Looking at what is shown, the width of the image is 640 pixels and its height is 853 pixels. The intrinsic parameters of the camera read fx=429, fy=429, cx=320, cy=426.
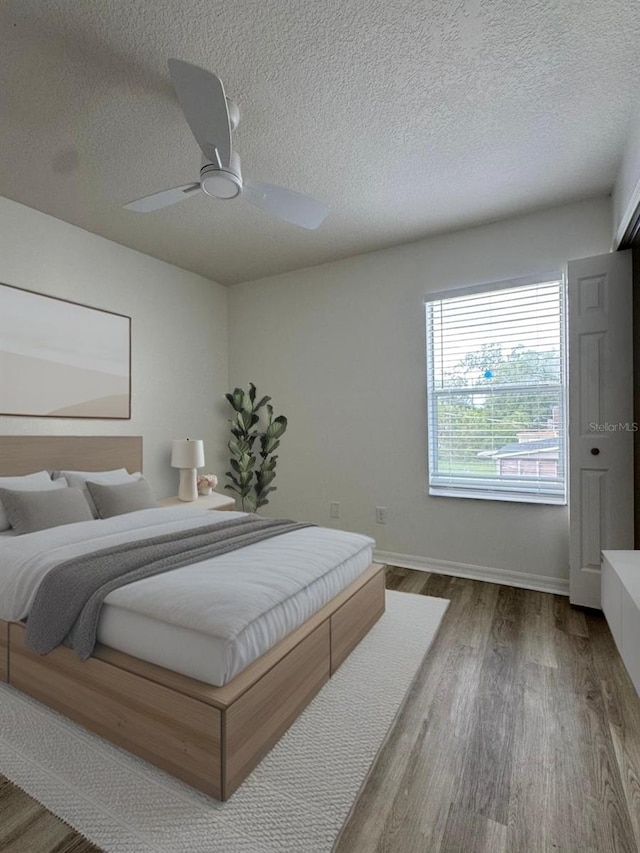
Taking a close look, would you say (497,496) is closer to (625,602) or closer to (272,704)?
(625,602)

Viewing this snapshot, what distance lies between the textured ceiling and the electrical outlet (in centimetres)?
238

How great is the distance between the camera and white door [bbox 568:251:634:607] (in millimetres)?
2664

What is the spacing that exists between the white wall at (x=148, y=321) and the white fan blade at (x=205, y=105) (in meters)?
1.90

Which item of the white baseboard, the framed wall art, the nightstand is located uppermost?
the framed wall art

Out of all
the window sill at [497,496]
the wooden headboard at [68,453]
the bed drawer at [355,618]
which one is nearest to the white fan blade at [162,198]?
the wooden headboard at [68,453]

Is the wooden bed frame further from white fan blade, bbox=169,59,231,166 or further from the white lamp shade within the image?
white fan blade, bbox=169,59,231,166

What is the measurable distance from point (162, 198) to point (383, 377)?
2256 mm

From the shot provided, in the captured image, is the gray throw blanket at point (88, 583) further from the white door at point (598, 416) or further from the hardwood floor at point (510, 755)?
the white door at point (598, 416)

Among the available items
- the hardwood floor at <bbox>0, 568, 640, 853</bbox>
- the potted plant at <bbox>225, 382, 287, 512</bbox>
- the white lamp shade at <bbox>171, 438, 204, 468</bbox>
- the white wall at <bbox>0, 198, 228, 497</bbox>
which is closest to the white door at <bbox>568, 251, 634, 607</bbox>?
the hardwood floor at <bbox>0, 568, 640, 853</bbox>

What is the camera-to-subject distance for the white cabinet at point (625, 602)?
1.53 m

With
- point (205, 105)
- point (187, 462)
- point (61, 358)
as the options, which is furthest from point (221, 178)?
point (187, 462)

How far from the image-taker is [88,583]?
1679 mm

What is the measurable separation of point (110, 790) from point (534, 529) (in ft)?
9.57

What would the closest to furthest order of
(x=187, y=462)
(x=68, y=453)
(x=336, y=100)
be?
1. (x=336, y=100)
2. (x=68, y=453)
3. (x=187, y=462)
